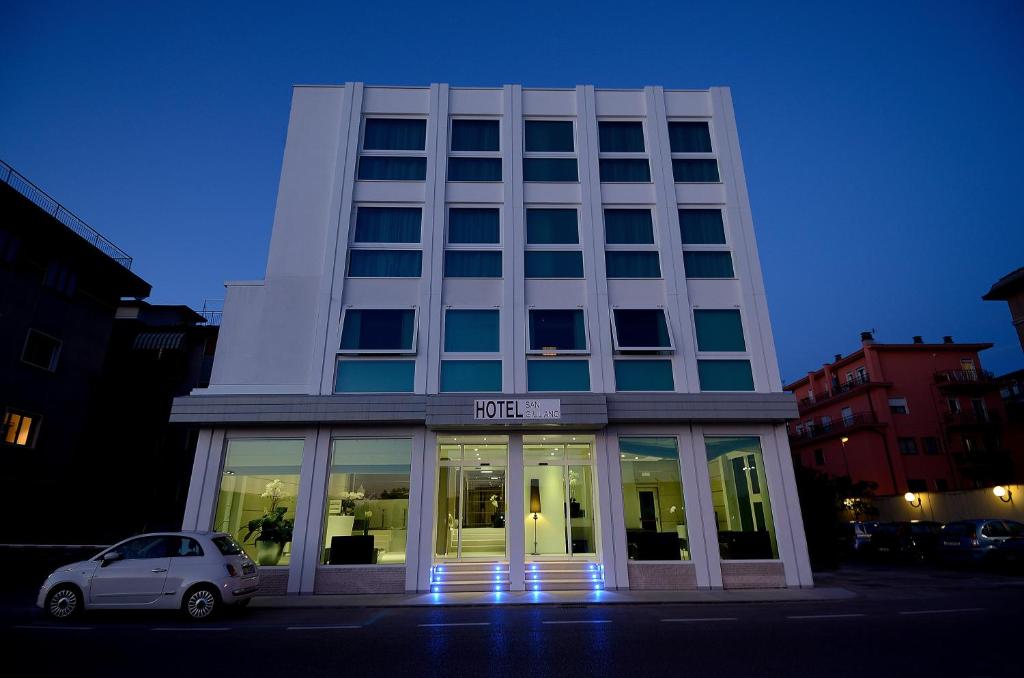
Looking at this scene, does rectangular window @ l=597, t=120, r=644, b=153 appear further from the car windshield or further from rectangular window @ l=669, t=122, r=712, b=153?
the car windshield

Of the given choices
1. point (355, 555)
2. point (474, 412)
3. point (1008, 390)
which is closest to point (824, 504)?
point (474, 412)

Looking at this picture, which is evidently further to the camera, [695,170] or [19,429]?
[19,429]

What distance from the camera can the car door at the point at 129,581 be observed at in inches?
383

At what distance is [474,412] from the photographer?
1398cm

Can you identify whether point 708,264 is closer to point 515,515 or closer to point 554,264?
point 554,264

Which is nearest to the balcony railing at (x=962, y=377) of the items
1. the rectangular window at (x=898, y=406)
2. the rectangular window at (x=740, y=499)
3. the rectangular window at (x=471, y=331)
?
the rectangular window at (x=898, y=406)

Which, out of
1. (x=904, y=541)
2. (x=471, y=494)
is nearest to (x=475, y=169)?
(x=471, y=494)

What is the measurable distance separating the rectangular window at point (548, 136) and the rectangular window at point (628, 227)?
299cm

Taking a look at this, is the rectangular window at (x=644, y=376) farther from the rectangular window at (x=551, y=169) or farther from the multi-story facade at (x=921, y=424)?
the multi-story facade at (x=921, y=424)

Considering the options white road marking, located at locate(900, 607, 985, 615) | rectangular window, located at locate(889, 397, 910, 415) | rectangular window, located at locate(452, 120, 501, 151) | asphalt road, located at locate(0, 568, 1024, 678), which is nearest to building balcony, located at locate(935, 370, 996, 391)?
rectangular window, located at locate(889, 397, 910, 415)

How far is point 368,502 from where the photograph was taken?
1416 cm

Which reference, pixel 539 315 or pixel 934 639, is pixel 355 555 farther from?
pixel 934 639

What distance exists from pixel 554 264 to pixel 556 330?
229 cm

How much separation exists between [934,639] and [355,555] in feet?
39.5
